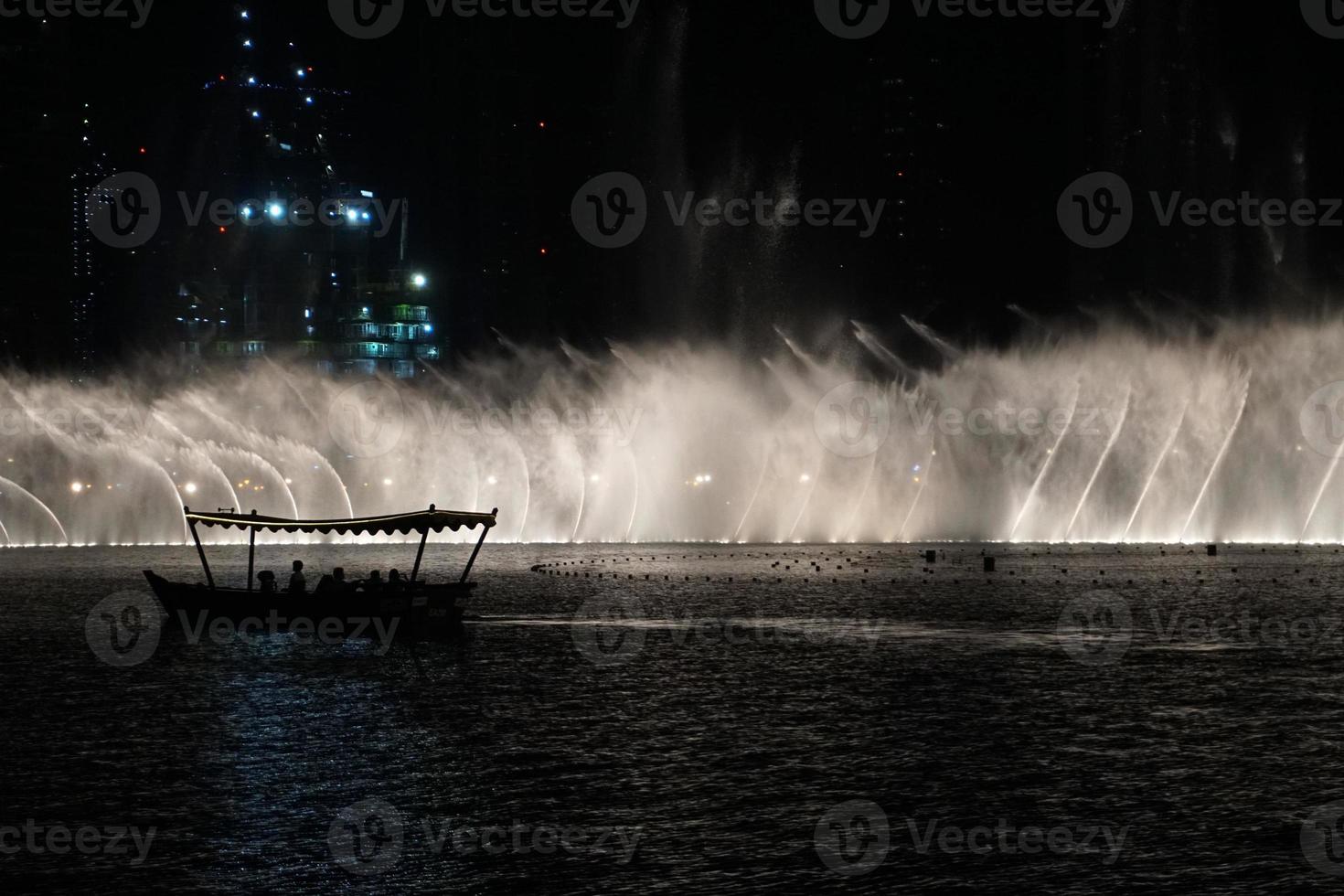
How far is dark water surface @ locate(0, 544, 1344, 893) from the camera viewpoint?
22.0 meters

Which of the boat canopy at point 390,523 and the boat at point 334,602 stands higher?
the boat canopy at point 390,523

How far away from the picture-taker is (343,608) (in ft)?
175

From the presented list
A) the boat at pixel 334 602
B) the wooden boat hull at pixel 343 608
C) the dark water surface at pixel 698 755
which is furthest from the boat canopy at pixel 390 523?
the dark water surface at pixel 698 755

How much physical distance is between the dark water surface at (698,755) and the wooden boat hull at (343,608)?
1369 mm

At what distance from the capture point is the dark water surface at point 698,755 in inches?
867

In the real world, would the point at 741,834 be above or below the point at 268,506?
above

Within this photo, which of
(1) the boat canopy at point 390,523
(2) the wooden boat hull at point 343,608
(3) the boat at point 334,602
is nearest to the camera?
(1) the boat canopy at point 390,523

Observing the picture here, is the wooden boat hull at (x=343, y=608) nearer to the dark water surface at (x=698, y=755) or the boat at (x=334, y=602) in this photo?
the boat at (x=334, y=602)

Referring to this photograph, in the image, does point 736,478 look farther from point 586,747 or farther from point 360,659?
point 586,747

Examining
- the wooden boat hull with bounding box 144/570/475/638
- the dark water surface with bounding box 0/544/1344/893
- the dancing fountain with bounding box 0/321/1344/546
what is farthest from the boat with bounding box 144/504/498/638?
the dancing fountain with bounding box 0/321/1344/546

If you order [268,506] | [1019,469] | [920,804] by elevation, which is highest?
[920,804]

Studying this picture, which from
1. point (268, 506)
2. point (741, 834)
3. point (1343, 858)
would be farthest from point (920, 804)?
point (268, 506)

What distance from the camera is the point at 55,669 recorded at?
148 ft

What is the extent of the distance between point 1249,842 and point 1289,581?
195 ft
